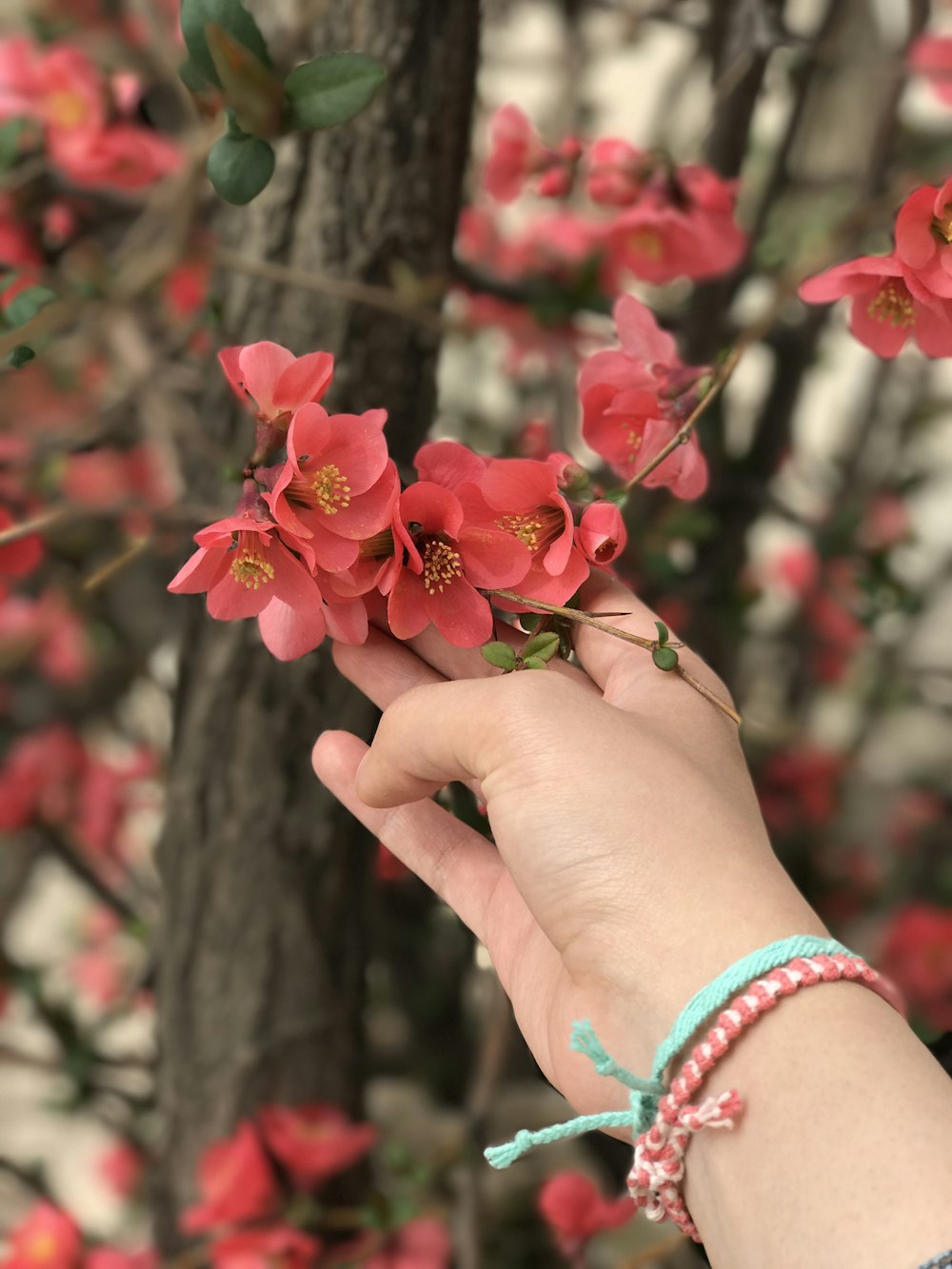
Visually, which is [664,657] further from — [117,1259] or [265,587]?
[117,1259]

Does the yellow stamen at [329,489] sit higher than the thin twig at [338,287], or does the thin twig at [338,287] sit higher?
the thin twig at [338,287]

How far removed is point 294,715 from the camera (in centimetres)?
99

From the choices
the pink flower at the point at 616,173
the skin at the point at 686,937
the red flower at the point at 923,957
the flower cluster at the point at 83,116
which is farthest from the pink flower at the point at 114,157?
the red flower at the point at 923,957

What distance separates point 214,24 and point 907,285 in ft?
1.31

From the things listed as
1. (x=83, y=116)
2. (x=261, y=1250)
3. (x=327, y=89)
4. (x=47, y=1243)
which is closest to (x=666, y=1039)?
(x=327, y=89)

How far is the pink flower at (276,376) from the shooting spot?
591mm

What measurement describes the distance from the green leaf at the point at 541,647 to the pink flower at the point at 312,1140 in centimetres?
67

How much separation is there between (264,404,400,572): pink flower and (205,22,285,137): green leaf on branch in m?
0.18

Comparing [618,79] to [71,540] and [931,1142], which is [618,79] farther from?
[931,1142]

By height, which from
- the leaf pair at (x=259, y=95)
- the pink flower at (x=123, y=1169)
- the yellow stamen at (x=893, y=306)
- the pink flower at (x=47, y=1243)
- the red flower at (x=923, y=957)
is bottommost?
the pink flower at (x=123, y=1169)

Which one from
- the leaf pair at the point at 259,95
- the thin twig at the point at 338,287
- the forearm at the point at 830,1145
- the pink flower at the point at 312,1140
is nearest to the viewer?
the forearm at the point at 830,1145

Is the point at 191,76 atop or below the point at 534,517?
atop

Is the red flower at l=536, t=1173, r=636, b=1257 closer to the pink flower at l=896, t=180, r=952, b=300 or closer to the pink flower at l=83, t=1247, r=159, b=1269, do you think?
the pink flower at l=83, t=1247, r=159, b=1269

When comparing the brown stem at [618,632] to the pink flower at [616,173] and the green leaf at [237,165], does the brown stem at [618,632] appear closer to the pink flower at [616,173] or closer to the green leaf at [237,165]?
the green leaf at [237,165]
